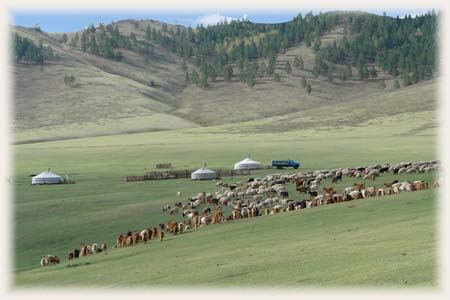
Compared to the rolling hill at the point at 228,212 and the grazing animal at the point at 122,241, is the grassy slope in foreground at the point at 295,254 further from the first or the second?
the grazing animal at the point at 122,241

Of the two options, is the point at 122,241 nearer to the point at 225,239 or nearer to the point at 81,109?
the point at 225,239

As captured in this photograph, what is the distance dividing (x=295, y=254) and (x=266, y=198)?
2219 centimetres

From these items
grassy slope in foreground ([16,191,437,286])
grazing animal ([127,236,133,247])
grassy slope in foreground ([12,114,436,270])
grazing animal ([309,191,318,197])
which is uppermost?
grassy slope in foreground ([16,191,437,286])

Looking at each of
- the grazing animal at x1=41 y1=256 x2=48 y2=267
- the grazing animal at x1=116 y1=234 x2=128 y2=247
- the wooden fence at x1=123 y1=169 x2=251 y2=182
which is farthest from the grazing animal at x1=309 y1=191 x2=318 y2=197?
the wooden fence at x1=123 y1=169 x2=251 y2=182

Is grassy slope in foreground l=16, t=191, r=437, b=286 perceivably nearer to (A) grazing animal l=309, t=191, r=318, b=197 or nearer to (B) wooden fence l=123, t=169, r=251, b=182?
(A) grazing animal l=309, t=191, r=318, b=197

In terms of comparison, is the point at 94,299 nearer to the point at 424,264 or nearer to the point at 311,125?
the point at 424,264

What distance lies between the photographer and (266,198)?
44250 millimetres

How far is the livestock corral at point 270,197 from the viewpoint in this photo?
33812 millimetres

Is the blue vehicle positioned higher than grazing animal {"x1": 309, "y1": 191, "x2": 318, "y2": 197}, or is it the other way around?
grazing animal {"x1": 309, "y1": 191, "x2": 318, "y2": 197}

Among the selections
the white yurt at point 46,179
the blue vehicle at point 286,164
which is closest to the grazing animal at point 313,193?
the white yurt at point 46,179

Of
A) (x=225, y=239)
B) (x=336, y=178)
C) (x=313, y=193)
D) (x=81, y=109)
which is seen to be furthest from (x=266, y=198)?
(x=81, y=109)

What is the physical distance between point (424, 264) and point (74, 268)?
13108 mm

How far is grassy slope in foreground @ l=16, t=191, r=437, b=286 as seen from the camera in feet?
59.4

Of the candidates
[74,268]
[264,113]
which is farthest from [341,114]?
[74,268]
